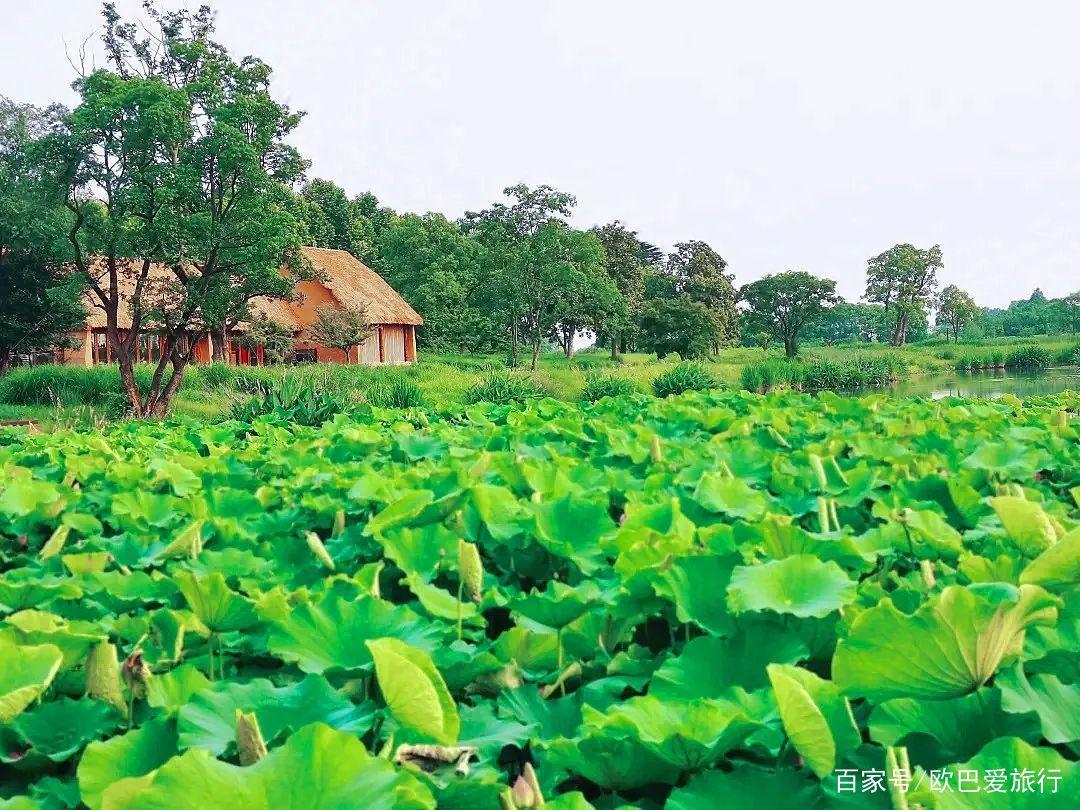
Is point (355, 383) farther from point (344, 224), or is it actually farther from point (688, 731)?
point (344, 224)

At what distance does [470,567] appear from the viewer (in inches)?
46.2

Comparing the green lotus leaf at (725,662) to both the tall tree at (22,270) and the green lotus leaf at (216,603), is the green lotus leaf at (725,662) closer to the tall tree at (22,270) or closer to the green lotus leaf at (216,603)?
the green lotus leaf at (216,603)

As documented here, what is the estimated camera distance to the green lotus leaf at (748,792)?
68cm

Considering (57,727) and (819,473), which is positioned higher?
(819,473)

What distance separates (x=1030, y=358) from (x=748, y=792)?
157 ft

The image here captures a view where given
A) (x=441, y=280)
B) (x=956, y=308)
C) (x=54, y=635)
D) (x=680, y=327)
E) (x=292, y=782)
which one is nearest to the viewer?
(x=292, y=782)

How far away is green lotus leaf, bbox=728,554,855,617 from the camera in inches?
36.6

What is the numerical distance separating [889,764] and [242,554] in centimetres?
114

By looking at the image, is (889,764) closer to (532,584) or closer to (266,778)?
(266,778)

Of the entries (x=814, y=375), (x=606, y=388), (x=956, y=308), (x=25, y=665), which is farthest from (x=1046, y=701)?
(x=956, y=308)

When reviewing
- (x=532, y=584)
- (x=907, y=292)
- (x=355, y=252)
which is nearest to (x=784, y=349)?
(x=907, y=292)

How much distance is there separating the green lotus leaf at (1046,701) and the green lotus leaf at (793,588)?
0.72 feet

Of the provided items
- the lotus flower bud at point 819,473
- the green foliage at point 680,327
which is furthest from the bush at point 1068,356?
the lotus flower bud at point 819,473

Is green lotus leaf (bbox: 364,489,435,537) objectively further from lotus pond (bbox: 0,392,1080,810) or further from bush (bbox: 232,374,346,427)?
bush (bbox: 232,374,346,427)
